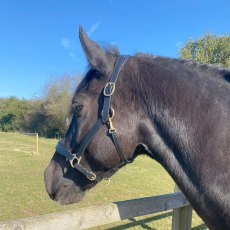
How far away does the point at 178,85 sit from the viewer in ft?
5.35

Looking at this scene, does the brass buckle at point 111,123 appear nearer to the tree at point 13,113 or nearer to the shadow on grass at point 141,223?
the shadow on grass at point 141,223

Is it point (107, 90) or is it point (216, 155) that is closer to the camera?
point (216, 155)

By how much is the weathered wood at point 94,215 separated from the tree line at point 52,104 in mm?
19104

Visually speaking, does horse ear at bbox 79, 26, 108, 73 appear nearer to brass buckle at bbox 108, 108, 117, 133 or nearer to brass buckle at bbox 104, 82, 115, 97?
brass buckle at bbox 104, 82, 115, 97

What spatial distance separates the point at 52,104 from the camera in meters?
45.0

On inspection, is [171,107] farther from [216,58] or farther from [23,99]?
[23,99]

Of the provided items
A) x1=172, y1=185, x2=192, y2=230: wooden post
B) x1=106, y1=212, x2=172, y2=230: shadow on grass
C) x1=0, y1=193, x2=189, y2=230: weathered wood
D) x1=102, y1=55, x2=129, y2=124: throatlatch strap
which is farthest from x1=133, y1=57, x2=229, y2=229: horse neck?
x1=106, y1=212, x2=172, y2=230: shadow on grass

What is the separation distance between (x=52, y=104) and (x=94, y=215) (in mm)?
43314

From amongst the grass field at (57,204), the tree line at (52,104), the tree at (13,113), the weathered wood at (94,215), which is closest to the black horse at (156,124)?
the weathered wood at (94,215)

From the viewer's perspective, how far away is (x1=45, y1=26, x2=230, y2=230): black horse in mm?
1486

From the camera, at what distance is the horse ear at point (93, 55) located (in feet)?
5.53

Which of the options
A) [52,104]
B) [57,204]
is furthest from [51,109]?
[57,204]

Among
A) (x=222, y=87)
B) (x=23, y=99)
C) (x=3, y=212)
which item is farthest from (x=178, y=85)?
(x=23, y=99)

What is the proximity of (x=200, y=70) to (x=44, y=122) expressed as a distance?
1879 inches
